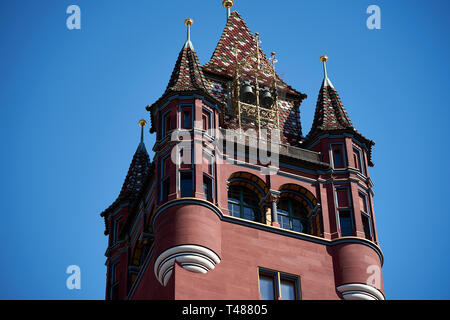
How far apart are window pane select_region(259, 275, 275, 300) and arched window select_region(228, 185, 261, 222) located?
3.93m

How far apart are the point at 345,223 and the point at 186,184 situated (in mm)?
7716

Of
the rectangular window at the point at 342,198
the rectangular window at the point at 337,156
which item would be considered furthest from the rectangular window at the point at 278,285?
the rectangular window at the point at 337,156

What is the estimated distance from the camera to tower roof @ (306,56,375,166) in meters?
60.3

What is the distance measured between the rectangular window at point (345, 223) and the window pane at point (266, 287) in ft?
16.0

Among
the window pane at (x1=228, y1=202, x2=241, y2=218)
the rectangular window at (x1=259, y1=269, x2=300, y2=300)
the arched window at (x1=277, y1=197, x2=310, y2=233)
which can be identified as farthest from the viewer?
the arched window at (x1=277, y1=197, x2=310, y2=233)

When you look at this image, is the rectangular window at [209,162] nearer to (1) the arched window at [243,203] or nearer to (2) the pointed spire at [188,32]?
(1) the arched window at [243,203]

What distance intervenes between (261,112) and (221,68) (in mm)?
Result: 3809

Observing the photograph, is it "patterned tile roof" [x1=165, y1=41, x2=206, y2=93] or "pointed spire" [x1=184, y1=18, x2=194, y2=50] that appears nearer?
"patterned tile roof" [x1=165, y1=41, x2=206, y2=93]

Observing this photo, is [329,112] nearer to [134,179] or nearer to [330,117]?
[330,117]

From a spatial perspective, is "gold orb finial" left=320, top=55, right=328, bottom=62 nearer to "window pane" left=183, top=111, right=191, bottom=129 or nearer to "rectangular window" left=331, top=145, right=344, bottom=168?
"rectangular window" left=331, top=145, right=344, bottom=168

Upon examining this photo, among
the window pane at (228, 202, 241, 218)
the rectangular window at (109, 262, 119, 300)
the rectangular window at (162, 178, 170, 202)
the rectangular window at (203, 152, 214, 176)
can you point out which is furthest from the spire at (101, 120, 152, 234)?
the rectangular window at (162, 178, 170, 202)

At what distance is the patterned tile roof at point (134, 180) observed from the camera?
6538 cm
